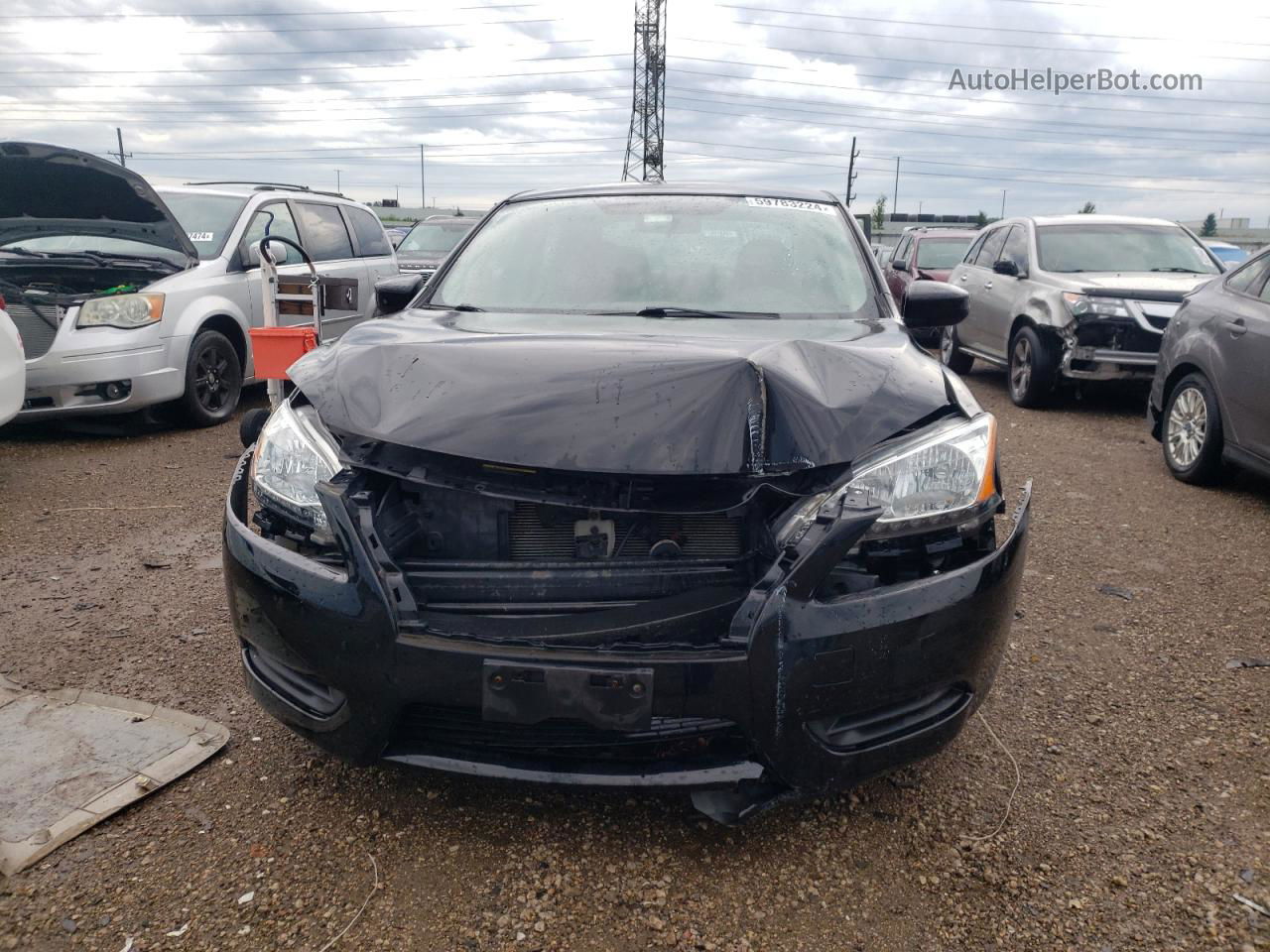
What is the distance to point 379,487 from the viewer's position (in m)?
2.19

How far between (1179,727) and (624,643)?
6.31ft

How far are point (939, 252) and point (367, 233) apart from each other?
774cm

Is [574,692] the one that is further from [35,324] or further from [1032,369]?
[1032,369]

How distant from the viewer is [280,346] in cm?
564

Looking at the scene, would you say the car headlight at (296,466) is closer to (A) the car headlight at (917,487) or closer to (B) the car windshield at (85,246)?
(A) the car headlight at (917,487)

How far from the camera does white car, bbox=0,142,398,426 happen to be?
6.21m

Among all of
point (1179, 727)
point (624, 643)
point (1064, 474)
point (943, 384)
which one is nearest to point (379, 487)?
point (624, 643)

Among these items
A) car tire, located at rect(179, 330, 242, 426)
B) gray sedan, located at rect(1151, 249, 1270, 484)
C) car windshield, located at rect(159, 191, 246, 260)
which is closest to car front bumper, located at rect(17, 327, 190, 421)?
car tire, located at rect(179, 330, 242, 426)

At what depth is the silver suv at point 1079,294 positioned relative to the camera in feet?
25.3

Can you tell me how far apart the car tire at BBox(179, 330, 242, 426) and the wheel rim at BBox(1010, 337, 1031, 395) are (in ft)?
21.5

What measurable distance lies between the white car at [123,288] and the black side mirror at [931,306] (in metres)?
3.69

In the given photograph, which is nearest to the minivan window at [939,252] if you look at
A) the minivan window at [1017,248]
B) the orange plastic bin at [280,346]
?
the minivan window at [1017,248]

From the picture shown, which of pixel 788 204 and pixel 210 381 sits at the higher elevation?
pixel 788 204

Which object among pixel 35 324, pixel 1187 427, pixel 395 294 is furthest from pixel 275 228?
pixel 1187 427
